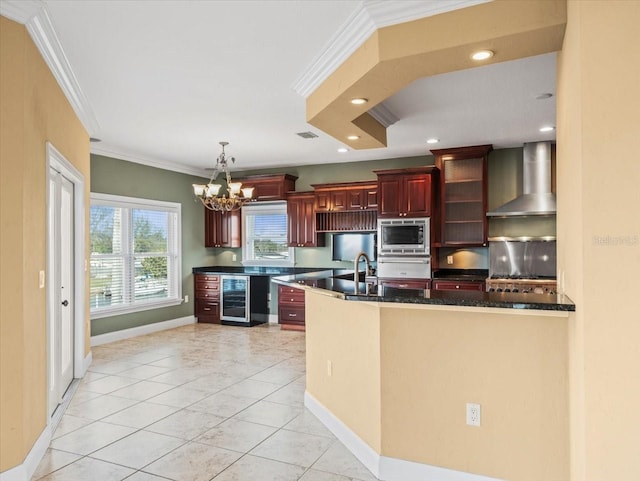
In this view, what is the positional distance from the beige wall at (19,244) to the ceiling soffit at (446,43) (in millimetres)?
2026

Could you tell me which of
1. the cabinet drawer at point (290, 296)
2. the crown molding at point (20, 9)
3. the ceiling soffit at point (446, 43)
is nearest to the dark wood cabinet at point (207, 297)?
the cabinet drawer at point (290, 296)

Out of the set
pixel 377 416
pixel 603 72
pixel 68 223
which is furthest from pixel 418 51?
pixel 68 223

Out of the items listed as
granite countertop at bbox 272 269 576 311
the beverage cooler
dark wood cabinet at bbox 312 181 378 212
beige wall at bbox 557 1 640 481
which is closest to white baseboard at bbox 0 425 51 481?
granite countertop at bbox 272 269 576 311

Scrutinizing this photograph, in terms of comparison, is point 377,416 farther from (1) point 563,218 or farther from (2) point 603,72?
(2) point 603,72

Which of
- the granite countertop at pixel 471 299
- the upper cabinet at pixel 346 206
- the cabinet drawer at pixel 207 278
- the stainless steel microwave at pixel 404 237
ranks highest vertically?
the upper cabinet at pixel 346 206

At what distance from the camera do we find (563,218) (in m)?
2.57

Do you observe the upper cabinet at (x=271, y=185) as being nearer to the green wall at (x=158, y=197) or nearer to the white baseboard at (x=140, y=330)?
the green wall at (x=158, y=197)

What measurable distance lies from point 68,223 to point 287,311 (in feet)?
12.3

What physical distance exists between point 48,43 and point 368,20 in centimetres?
213

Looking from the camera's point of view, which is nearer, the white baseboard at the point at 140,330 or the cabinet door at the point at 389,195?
the white baseboard at the point at 140,330

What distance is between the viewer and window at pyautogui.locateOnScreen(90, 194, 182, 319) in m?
6.62

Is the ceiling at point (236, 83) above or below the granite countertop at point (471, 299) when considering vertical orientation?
above

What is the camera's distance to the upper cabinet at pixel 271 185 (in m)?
7.99

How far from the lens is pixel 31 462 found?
288 centimetres
